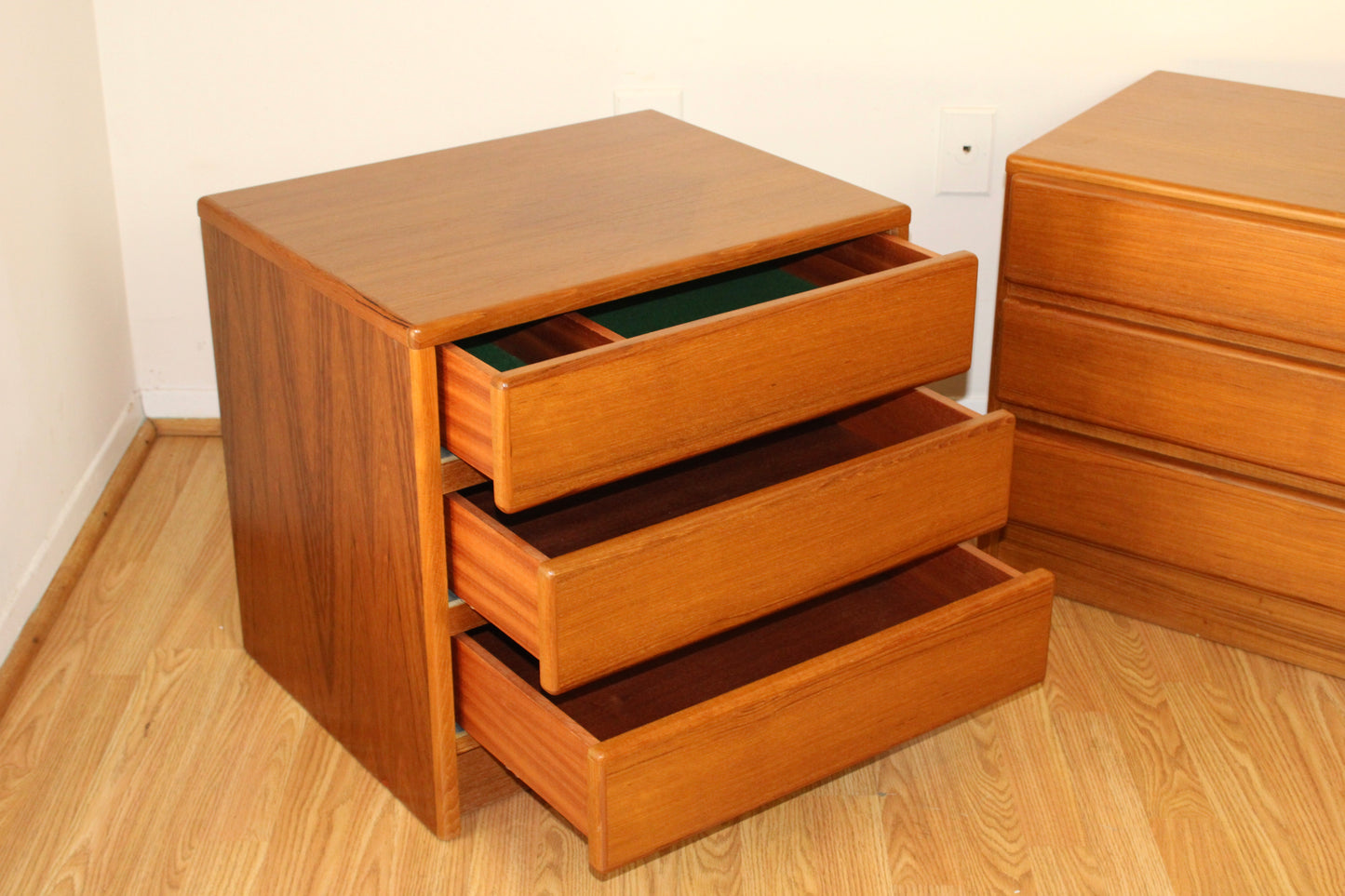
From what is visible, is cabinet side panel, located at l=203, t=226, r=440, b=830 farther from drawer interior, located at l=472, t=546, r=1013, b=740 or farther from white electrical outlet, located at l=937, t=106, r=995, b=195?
white electrical outlet, located at l=937, t=106, r=995, b=195

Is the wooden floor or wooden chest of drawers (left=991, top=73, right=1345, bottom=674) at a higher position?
wooden chest of drawers (left=991, top=73, right=1345, bottom=674)

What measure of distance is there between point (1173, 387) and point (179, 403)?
129cm

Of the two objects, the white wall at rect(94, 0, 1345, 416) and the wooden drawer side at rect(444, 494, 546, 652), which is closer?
the wooden drawer side at rect(444, 494, 546, 652)

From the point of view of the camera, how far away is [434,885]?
1281 mm

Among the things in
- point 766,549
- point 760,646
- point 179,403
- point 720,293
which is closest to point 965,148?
point 720,293

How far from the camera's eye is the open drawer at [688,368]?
1.08 meters

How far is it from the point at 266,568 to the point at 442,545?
35 centimetres

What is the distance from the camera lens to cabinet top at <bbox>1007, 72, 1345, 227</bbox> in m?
1.42

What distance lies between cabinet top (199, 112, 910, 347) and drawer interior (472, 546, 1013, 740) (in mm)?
335

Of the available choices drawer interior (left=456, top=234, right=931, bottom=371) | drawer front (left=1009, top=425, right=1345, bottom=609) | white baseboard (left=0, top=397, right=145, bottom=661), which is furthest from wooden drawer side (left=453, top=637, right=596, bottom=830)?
drawer front (left=1009, top=425, right=1345, bottom=609)

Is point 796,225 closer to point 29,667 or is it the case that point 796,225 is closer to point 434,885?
point 434,885

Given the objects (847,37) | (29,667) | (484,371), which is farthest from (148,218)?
(484,371)

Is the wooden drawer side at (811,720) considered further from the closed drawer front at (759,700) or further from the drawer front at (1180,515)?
the drawer front at (1180,515)

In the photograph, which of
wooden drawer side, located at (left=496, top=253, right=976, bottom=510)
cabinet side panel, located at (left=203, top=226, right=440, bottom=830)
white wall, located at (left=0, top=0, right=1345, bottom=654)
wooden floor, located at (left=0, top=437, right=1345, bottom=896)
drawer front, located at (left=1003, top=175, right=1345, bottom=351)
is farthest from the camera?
white wall, located at (left=0, top=0, right=1345, bottom=654)
